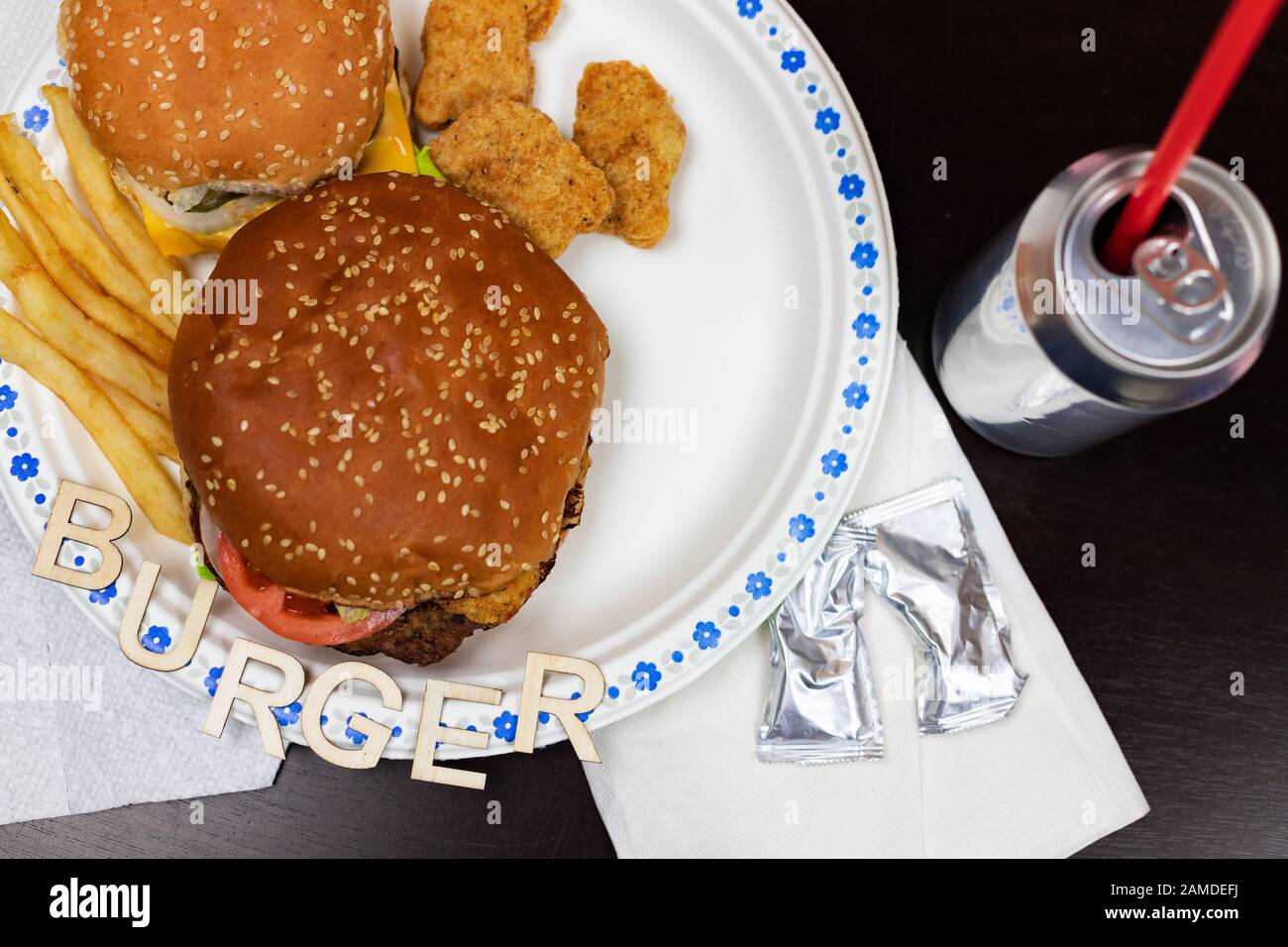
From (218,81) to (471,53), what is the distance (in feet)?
1.55

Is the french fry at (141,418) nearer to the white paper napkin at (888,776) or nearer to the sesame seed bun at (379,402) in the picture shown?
the sesame seed bun at (379,402)

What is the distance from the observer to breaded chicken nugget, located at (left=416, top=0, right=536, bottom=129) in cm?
179

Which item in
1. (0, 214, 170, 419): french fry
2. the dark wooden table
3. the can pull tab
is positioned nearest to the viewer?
the can pull tab

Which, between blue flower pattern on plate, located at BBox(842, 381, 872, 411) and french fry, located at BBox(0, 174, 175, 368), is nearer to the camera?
french fry, located at BBox(0, 174, 175, 368)

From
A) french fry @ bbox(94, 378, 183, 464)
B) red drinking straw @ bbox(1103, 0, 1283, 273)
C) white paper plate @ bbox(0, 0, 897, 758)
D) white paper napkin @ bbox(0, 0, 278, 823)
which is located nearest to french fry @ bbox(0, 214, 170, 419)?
french fry @ bbox(94, 378, 183, 464)

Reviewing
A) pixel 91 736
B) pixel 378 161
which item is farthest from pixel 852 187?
A: pixel 91 736

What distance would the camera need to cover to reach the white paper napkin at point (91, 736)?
6.01ft

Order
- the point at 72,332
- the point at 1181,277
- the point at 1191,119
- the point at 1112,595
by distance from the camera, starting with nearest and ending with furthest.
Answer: the point at 1191,119 < the point at 1181,277 < the point at 72,332 < the point at 1112,595

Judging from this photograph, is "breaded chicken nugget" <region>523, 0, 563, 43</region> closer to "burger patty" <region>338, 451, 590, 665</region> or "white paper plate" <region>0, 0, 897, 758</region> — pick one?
"white paper plate" <region>0, 0, 897, 758</region>

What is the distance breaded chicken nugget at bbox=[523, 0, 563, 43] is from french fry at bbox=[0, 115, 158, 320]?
0.87m

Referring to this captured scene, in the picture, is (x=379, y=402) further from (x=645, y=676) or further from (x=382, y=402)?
(x=645, y=676)

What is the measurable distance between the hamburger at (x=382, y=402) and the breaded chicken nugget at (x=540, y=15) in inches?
18.2

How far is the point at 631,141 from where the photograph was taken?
72.4 inches

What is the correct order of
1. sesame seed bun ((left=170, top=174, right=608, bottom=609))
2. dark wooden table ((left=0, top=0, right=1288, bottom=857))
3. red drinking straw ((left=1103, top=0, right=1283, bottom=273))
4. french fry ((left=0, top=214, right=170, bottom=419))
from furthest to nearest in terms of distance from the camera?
1. dark wooden table ((left=0, top=0, right=1288, bottom=857))
2. french fry ((left=0, top=214, right=170, bottom=419))
3. sesame seed bun ((left=170, top=174, right=608, bottom=609))
4. red drinking straw ((left=1103, top=0, right=1283, bottom=273))
